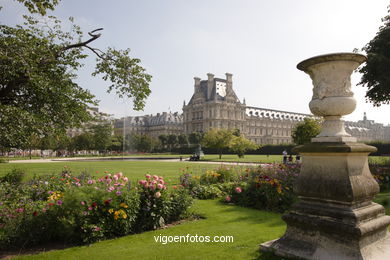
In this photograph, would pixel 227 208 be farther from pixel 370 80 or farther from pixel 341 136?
pixel 370 80

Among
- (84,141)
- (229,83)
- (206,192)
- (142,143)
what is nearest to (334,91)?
(206,192)

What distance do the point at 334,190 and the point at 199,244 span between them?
255 centimetres

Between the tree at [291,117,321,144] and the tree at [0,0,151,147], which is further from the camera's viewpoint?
the tree at [291,117,321,144]

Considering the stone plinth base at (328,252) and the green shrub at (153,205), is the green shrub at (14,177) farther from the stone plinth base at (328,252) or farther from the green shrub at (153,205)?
the stone plinth base at (328,252)

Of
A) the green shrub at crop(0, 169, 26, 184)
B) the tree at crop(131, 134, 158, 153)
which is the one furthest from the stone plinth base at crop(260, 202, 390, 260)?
the tree at crop(131, 134, 158, 153)

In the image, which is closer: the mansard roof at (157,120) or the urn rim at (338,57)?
the urn rim at (338,57)

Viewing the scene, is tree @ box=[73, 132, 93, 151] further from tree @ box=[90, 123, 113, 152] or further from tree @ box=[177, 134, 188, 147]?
tree @ box=[177, 134, 188, 147]

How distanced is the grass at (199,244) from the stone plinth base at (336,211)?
2.67 ft

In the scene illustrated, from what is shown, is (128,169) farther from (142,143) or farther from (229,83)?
(229,83)

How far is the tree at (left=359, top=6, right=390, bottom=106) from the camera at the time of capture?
56.2 feet

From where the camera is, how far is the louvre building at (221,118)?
97.1 meters

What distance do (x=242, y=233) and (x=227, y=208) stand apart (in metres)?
2.52

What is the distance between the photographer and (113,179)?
22.5 ft

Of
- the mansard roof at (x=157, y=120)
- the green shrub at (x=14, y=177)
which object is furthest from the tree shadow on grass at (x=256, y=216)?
the mansard roof at (x=157, y=120)
